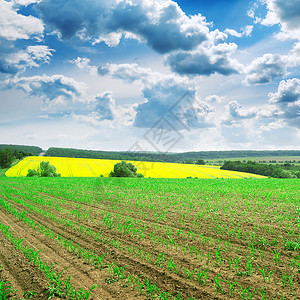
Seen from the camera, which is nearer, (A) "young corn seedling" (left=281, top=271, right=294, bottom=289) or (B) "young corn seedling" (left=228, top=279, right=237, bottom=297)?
(B) "young corn seedling" (left=228, top=279, right=237, bottom=297)

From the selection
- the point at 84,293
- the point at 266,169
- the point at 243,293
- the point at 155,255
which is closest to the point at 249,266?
the point at 243,293

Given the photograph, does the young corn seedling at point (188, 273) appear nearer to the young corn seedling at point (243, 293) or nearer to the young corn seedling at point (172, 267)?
the young corn seedling at point (172, 267)

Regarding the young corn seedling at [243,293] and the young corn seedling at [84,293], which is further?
the young corn seedling at [84,293]

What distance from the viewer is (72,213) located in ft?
43.6

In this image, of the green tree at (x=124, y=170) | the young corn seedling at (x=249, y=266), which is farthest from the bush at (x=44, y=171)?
the young corn seedling at (x=249, y=266)

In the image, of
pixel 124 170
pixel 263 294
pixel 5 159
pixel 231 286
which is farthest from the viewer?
pixel 5 159

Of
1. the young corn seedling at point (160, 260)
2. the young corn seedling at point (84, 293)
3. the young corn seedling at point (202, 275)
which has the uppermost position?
the young corn seedling at point (202, 275)

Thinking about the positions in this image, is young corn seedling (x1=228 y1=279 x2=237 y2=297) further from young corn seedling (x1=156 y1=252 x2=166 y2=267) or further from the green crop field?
young corn seedling (x1=156 y1=252 x2=166 y2=267)

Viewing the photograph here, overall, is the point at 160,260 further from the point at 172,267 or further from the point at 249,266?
the point at 249,266

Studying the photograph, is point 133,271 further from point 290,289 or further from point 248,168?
point 248,168

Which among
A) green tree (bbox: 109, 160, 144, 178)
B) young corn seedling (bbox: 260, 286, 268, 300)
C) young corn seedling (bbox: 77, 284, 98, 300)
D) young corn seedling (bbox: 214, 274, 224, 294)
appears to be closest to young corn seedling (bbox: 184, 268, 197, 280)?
young corn seedling (bbox: 214, 274, 224, 294)

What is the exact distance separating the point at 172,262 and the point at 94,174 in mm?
59318

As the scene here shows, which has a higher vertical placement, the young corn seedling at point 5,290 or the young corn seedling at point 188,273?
the young corn seedling at point 188,273

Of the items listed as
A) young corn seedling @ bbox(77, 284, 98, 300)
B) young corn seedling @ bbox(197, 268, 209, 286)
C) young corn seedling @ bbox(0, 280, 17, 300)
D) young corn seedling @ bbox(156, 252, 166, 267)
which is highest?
young corn seedling @ bbox(197, 268, 209, 286)
